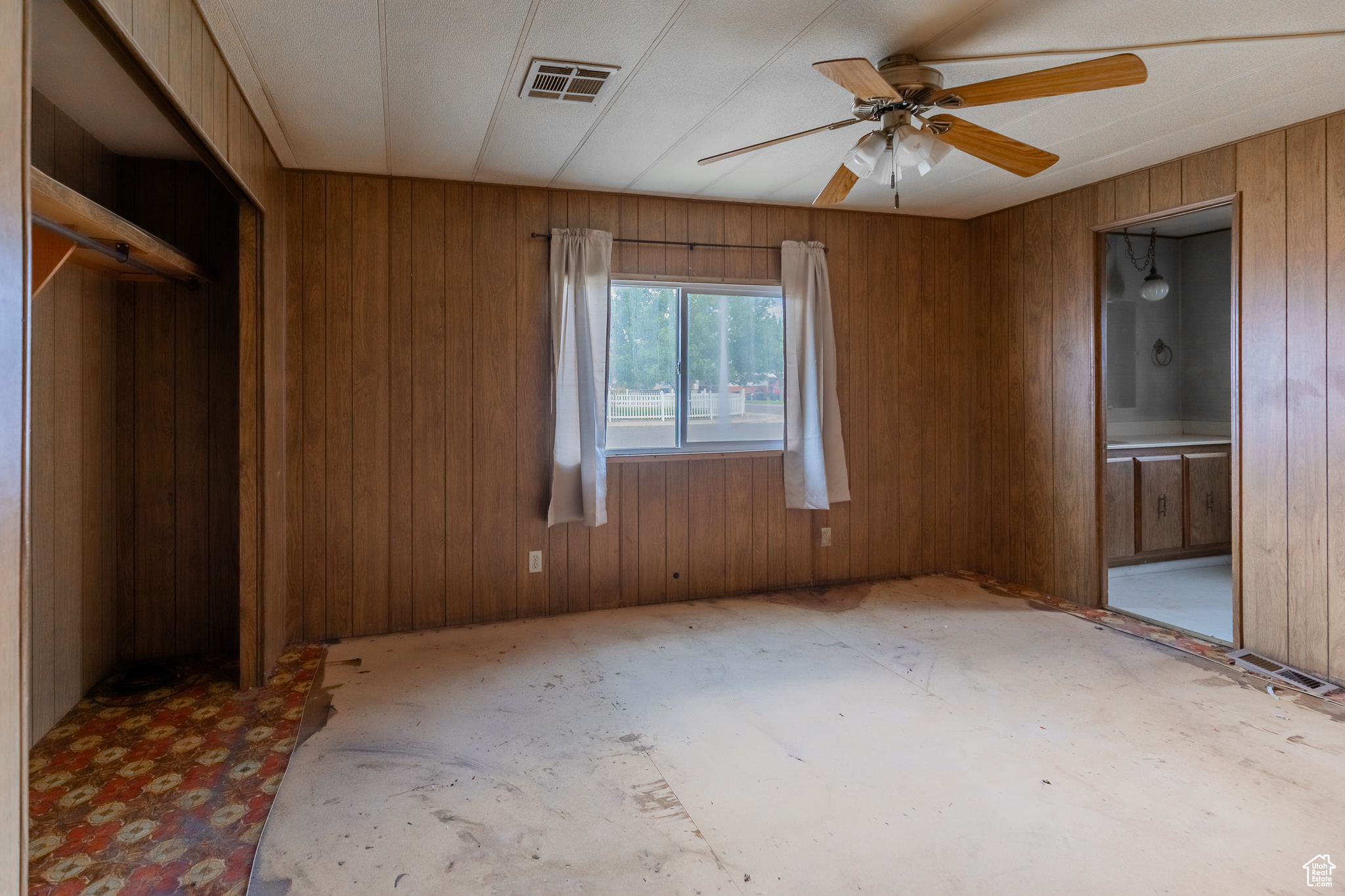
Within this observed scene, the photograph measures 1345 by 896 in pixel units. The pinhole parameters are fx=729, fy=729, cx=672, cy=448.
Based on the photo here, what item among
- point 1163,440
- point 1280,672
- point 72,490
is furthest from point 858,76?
point 1163,440

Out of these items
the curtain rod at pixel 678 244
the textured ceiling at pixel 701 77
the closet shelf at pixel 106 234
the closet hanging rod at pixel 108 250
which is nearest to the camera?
the closet shelf at pixel 106 234

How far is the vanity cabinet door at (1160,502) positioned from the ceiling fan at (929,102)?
113 inches

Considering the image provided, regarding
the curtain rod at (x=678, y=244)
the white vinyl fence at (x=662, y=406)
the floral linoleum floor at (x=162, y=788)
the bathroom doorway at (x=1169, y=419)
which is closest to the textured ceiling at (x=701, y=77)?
the curtain rod at (x=678, y=244)

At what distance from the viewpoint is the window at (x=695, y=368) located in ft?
13.2

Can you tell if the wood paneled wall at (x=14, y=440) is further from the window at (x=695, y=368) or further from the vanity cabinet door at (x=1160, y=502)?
the vanity cabinet door at (x=1160, y=502)

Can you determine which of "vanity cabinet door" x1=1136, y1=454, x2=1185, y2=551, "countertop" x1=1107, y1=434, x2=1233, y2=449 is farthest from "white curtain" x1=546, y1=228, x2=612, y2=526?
"vanity cabinet door" x1=1136, y1=454, x2=1185, y2=551

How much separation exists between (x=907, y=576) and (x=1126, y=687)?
69.2 inches

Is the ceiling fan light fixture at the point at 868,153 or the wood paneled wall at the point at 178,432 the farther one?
the wood paneled wall at the point at 178,432

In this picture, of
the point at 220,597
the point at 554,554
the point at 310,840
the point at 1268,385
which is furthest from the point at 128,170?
the point at 1268,385

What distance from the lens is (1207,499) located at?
16.1ft

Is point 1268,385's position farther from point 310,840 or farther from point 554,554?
point 310,840

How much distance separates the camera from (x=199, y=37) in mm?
2072

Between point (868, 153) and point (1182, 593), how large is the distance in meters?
3.55

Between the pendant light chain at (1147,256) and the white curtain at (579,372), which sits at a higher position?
the pendant light chain at (1147,256)
